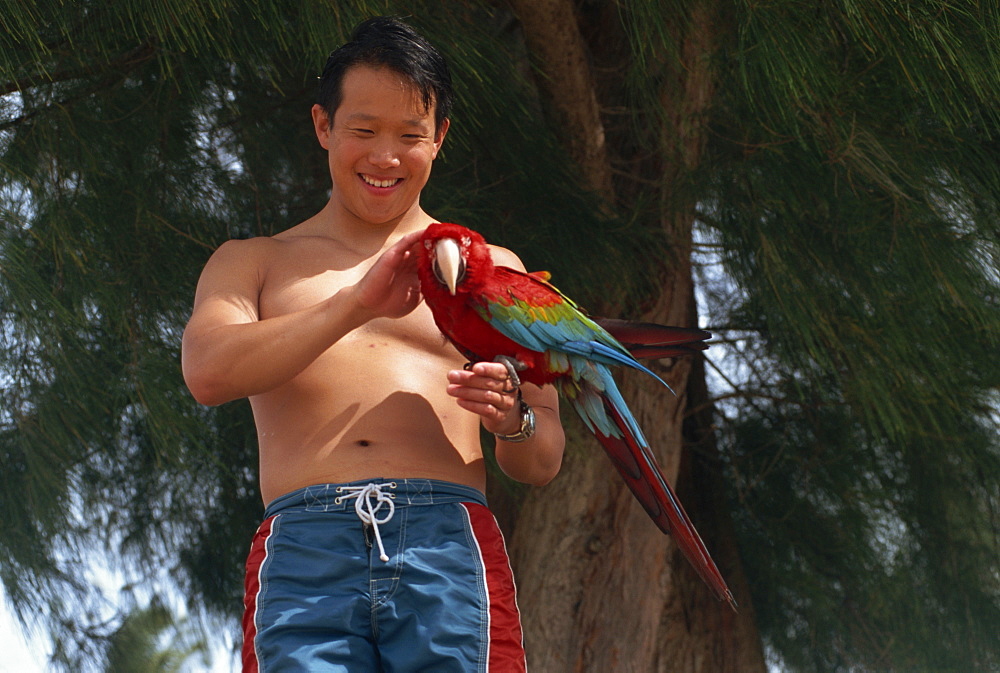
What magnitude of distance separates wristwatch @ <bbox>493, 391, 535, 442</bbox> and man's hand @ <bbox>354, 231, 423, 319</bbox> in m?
0.18

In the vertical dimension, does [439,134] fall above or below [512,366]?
above

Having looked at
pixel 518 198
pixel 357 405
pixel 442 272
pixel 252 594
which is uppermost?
pixel 518 198

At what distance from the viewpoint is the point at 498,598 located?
1036 millimetres

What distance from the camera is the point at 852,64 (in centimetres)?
174

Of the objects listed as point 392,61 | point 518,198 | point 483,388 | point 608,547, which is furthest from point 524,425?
point 608,547

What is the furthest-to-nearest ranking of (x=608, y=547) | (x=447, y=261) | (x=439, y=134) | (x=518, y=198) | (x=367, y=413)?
(x=608, y=547), (x=518, y=198), (x=439, y=134), (x=367, y=413), (x=447, y=261)

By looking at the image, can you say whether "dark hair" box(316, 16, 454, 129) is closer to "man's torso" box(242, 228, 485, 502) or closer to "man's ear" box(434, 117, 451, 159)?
"man's ear" box(434, 117, 451, 159)

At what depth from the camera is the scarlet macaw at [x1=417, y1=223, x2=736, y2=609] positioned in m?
1.01

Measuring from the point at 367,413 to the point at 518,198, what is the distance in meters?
0.95

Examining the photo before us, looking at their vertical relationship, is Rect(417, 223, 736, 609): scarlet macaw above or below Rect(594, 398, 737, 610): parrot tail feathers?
above

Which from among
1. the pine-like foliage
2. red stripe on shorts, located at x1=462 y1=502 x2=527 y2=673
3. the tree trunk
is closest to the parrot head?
red stripe on shorts, located at x1=462 y1=502 x2=527 y2=673

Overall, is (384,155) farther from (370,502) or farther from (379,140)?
(370,502)

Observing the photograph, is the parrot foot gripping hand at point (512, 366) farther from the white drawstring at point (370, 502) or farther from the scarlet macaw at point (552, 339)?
the white drawstring at point (370, 502)

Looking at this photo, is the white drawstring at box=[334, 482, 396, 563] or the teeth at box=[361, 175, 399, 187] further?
the teeth at box=[361, 175, 399, 187]
